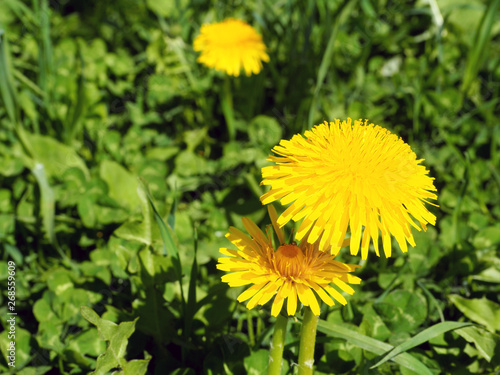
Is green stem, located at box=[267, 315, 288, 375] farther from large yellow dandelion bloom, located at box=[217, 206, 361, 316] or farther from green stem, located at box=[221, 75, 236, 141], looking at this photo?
green stem, located at box=[221, 75, 236, 141]

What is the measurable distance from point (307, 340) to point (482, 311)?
2.43 ft

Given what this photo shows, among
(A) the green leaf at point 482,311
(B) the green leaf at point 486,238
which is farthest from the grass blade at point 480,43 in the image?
(A) the green leaf at point 482,311

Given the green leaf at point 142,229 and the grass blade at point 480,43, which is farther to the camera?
the grass blade at point 480,43

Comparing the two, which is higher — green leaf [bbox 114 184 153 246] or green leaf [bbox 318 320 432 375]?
green leaf [bbox 114 184 153 246]

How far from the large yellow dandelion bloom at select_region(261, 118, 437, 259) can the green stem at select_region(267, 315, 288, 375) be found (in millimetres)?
229

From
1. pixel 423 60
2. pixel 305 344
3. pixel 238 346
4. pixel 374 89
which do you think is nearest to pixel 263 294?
pixel 305 344

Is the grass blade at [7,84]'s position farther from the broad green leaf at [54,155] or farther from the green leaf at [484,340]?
the green leaf at [484,340]

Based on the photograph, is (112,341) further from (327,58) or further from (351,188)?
(327,58)

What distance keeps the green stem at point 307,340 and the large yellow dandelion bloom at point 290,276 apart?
7 cm

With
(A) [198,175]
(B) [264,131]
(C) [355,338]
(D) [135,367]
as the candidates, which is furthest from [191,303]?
(B) [264,131]

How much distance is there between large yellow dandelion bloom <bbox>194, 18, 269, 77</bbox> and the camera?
2344 mm

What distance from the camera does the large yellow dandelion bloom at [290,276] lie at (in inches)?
40.9

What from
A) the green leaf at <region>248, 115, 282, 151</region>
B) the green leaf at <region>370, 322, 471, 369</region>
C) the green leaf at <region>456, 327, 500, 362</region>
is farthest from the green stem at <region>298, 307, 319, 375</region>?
the green leaf at <region>248, 115, 282, 151</region>

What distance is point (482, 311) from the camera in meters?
1.56
